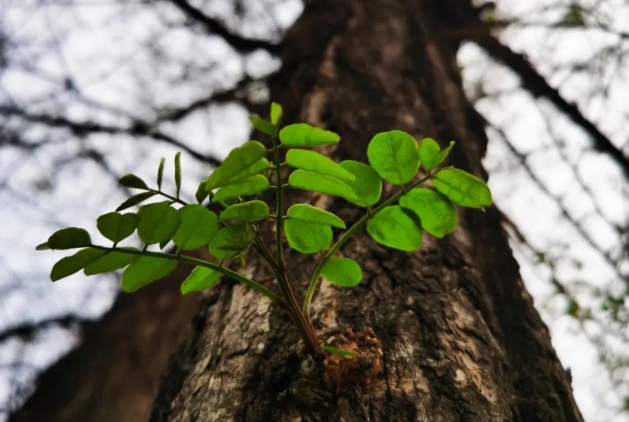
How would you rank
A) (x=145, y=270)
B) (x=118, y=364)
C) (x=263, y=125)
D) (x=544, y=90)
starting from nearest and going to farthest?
(x=263, y=125) → (x=145, y=270) → (x=544, y=90) → (x=118, y=364)

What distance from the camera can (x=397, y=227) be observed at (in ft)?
2.14

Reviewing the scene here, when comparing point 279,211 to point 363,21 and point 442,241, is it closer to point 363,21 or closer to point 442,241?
point 442,241

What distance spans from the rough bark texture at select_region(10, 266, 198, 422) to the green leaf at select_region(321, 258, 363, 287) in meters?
1.81

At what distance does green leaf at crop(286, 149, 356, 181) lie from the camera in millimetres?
530

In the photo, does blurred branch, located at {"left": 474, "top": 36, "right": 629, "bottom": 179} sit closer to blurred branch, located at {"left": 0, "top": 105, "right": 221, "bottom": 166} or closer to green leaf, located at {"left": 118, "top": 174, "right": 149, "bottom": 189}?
blurred branch, located at {"left": 0, "top": 105, "right": 221, "bottom": 166}

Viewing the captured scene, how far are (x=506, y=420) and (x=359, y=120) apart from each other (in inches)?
36.8

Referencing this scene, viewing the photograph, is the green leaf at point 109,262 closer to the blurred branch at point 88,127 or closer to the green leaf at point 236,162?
the green leaf at point 236,162

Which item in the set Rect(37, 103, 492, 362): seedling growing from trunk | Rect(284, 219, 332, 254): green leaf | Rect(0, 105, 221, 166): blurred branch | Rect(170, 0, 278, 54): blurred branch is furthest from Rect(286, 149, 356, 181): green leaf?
Rect(0, 105, 221, 166): blurred branch

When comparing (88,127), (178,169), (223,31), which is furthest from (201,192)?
(88,127)

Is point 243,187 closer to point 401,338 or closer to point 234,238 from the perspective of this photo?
point 234,238

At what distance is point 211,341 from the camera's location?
943 millimetres

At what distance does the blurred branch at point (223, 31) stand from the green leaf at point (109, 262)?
7.68ft

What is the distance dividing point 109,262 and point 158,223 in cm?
7

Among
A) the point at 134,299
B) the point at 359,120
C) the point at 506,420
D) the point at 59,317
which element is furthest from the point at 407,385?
the point at 59,317
